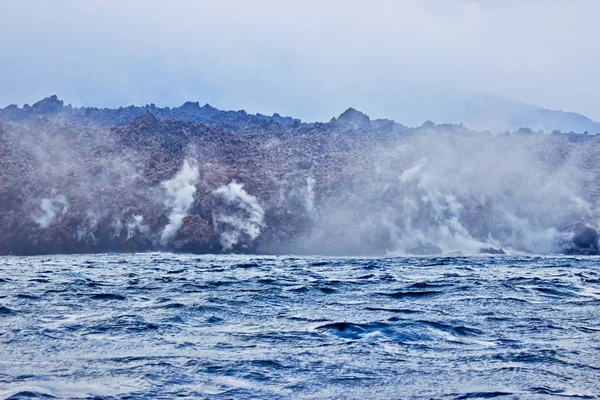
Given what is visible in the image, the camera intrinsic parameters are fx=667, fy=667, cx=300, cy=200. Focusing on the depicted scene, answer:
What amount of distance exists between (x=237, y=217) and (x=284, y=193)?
12.6 meters

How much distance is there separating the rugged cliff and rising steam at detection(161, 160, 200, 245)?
23 centimetres

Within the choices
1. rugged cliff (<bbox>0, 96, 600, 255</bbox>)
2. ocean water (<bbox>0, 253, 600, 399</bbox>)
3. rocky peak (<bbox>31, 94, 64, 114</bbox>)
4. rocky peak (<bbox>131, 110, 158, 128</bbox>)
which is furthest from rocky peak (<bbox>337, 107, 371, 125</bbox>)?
ocean water (<bbox>0, 253, 600, 399</bbox>)

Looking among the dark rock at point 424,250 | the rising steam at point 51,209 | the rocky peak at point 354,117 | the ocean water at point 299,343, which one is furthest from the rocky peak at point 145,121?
the ocean water at point 299,343

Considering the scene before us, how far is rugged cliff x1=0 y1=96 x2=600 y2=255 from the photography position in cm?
8112

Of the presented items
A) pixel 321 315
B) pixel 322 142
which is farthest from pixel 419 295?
pixel 322 142

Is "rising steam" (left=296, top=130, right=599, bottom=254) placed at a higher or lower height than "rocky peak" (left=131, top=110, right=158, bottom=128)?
lower

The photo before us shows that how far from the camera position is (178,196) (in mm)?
87875

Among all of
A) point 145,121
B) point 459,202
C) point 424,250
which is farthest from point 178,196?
point 459,202

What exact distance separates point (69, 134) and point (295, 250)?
50101 mm

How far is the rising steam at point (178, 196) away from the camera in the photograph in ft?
264

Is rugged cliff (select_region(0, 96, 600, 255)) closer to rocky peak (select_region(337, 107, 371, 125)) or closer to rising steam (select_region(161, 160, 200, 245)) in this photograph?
rising steam (select_region(161, 160, 200, 245))

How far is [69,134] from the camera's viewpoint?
110500 millimetres

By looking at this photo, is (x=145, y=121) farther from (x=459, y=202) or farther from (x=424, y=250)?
(x=424, y=250)

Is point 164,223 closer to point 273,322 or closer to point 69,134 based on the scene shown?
point 69,134
